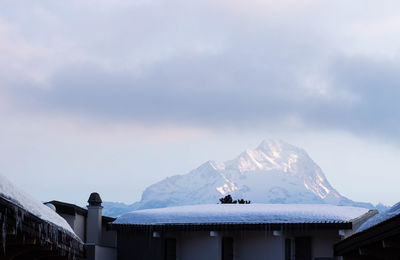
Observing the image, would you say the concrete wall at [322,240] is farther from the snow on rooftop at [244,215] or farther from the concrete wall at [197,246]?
the concrete wall at [197,246]

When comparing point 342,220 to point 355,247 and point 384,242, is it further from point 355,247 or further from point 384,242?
point 384,242

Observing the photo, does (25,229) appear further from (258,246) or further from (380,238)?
(258,246)

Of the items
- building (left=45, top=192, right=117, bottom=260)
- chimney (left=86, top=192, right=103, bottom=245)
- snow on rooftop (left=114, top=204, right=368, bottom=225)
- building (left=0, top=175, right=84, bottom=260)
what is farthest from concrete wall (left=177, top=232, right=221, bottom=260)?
building (left=0, top=175, right=84, bottom=260)

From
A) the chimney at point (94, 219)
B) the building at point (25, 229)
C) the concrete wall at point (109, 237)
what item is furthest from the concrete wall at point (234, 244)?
the building at point (25, 229)

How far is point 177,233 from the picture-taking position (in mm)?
31578

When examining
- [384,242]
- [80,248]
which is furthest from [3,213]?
[80,248]

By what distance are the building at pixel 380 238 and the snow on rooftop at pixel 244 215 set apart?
1507 centimetres

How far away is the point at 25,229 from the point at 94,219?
80.6 feet

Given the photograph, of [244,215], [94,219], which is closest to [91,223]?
[94,219]

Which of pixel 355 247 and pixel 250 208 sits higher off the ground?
pixel 250 208

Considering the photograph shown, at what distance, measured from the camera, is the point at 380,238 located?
10.5 meters

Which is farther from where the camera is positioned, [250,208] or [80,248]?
[250,208]

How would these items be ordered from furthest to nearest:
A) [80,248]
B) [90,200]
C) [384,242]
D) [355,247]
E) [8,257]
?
[90,200], [80,248], [355,247], [8,257], [384,242]

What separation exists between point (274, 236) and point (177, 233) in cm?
392
